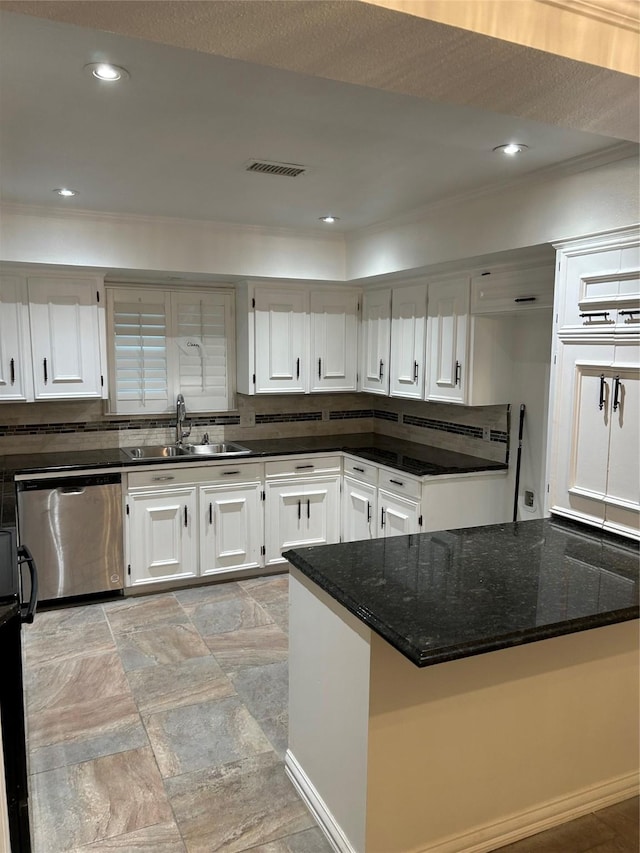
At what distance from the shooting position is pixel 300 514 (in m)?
4.57

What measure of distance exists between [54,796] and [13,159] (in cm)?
265

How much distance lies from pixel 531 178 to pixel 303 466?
8.05ft

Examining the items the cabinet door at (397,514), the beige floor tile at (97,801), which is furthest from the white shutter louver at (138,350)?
the beige floor tile at (97,801)

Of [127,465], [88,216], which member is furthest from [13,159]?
[127,465]

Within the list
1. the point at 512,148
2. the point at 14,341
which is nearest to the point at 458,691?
the point at 512,148

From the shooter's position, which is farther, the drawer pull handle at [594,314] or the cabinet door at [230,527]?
the cabinet door at [230,527]

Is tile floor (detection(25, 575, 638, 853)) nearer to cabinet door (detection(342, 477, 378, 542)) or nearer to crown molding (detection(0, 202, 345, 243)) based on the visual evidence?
cabinet door (detection(342, 477, 378, 542))

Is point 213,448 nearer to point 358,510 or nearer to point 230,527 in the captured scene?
point 230,527

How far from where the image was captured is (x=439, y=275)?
398 cm

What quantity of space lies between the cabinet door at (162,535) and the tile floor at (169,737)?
23cm

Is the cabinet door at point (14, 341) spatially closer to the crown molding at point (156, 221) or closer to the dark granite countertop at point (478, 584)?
the crown molding at point (156, 221)

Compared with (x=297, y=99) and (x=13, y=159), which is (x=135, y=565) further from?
(x=297, y=99)

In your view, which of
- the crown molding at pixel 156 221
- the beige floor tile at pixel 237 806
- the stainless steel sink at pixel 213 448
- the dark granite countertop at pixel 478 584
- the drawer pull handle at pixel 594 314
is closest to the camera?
the dark granite countertop at pixel 478 584

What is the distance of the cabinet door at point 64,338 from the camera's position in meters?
3.98
